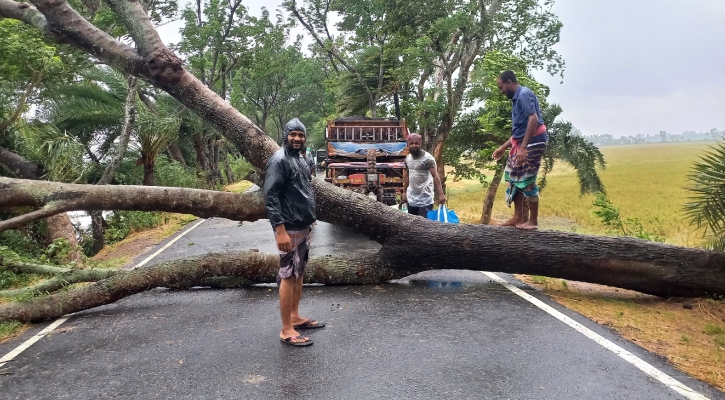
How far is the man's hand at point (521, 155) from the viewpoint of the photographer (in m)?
5.16

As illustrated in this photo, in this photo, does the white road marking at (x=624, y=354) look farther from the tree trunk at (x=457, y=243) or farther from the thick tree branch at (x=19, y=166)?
the thick tree branch at (x=19, y=166)

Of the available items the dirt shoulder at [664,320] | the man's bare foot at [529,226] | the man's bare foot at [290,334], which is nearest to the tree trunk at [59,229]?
the man's bare foot at [290,334]

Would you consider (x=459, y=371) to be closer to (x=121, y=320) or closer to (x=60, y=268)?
(x=121, y=320)

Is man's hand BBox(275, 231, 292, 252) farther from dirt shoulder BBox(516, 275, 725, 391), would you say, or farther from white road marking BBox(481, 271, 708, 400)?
dirt shoulder BBox(516, 275, 725, 391)

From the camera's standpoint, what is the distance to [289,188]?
4062mm

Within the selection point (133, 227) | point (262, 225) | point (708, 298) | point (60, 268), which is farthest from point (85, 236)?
point (708, 298)

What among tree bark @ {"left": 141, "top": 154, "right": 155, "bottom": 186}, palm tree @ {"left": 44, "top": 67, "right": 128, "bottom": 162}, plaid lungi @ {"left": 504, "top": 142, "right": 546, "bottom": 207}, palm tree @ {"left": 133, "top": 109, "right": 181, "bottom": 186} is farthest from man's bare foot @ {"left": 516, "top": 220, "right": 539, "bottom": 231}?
palm tree @ {"left": 44, "top": 67, "right": 128, "bottom": 162}

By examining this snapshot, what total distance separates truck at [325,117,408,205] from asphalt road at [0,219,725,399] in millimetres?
5274

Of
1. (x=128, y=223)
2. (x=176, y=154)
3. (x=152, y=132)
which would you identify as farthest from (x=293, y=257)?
(x=176, y=154)

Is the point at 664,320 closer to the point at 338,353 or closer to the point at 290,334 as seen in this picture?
the point at 338,353

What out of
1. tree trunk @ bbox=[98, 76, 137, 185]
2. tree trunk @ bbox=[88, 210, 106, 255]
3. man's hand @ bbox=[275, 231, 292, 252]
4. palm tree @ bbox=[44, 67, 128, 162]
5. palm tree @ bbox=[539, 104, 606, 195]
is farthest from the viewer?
palm tree @ bbox=[44, 67, 128, 162]

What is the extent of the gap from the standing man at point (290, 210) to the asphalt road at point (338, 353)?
1.27ft

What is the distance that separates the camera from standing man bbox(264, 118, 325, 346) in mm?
3908

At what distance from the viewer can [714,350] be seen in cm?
394
